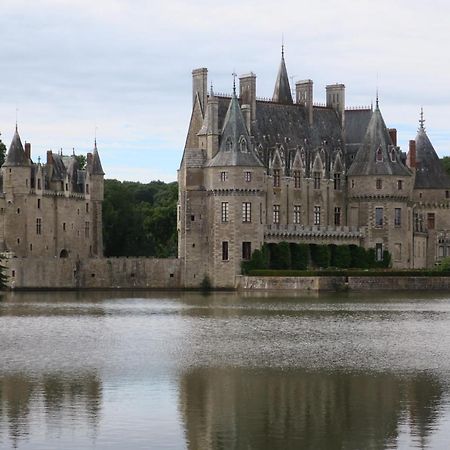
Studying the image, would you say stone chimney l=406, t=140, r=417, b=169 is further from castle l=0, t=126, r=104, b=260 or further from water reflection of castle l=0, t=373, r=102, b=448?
water reflection of castle l=0, t=373, r=102, b=448

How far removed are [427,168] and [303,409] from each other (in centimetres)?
7121

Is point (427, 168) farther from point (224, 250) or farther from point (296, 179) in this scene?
point (224, 250)

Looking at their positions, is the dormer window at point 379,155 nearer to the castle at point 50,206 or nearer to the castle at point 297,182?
the castle at point 297,182

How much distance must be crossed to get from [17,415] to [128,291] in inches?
2269

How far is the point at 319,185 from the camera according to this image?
94.2 m

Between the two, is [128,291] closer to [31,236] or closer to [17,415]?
[31,236]

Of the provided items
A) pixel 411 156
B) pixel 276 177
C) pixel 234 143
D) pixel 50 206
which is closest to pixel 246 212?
pixel 234 143

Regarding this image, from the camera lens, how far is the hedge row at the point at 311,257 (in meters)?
86.2

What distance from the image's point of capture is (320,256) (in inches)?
3543

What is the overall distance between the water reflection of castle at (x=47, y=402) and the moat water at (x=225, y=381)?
4 centimetres

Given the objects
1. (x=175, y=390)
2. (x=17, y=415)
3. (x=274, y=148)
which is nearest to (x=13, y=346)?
(x=175, y=390)

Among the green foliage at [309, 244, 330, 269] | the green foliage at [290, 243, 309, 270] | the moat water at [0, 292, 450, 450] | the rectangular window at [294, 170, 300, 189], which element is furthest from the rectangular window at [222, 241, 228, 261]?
the moat water at [0, 292, 450, 450]

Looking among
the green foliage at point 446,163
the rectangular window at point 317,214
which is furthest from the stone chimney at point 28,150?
the green foliage at point 446,163

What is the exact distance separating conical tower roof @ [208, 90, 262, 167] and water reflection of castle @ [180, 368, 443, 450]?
169ft
